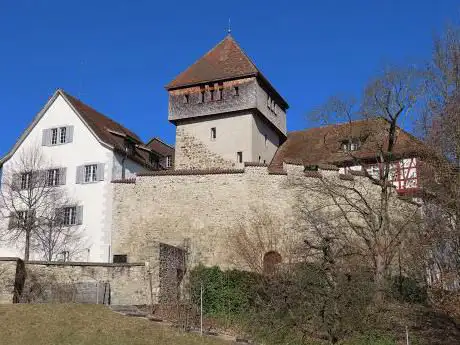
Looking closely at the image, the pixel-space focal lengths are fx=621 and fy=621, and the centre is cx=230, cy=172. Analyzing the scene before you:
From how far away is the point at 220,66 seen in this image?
123ft

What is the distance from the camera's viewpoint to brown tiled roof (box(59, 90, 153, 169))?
33.2 m

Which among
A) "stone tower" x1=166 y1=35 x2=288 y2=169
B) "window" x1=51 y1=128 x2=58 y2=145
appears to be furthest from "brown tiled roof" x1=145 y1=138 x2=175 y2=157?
"window" x1=51 y1=128 x2=58 y2=145

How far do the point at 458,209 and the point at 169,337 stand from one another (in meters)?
9.61

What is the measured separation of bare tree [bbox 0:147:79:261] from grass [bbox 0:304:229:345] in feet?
35.6

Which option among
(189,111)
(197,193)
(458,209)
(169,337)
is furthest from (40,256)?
(458,209)

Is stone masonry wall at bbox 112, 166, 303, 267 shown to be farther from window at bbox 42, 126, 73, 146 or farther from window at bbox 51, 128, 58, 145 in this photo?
window at bbox 51, 128, 58, 145

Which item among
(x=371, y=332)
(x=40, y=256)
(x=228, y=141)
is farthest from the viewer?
(x=228, y=141)

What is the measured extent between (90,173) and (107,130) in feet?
10.3

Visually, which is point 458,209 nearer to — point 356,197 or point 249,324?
point 249,324

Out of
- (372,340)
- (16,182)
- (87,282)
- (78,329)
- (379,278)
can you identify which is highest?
(16,182)

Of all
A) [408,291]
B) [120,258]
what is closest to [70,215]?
[120,258]

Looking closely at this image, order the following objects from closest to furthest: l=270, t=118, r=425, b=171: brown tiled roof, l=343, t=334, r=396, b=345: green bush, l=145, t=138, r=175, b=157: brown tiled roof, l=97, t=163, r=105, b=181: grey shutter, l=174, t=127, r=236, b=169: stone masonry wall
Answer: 1. l=343, t=334, r=396, b=345: green bush
2. l=270, t=118, r=425, b=171: brown tiled roof
3. l=97, t=163, r=105, b=181: grey shutter
4. l=174, t=127, r=236, b=169: stone masonry wall
5. l=145, t=138, r=175, b=157: brown tiled roof

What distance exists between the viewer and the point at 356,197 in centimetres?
3017

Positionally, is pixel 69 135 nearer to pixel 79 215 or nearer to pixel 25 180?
pixel 25 180
